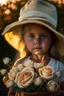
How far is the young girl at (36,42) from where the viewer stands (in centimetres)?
293

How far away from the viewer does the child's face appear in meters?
3.15

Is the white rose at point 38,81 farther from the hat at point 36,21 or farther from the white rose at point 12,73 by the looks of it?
the hat at point 36,21

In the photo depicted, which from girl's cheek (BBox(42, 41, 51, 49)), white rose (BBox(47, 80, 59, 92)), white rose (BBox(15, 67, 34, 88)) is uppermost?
white rose (BBox(15, 67, 34, 88))

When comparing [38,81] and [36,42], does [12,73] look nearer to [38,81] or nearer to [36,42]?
[38,81]

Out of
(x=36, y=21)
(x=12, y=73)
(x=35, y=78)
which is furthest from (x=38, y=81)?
(x=36, y=21)

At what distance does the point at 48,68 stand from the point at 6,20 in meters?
3.54

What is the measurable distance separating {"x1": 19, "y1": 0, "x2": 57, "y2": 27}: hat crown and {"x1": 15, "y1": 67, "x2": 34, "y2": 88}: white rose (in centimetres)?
49

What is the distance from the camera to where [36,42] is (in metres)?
3.14

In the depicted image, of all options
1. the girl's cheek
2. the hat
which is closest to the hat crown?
Answer: the hat

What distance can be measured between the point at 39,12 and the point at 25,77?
1.94 feet

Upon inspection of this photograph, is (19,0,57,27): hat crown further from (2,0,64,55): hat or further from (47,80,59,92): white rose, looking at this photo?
(47,80,59,92): white rose

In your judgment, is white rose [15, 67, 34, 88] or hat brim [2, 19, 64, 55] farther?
hat brim [2, 19, 64, 55]

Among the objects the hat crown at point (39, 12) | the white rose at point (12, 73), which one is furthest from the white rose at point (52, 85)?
the hat crown at point (39, 12)

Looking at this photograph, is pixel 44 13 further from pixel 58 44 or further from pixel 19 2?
pixel 19 2
